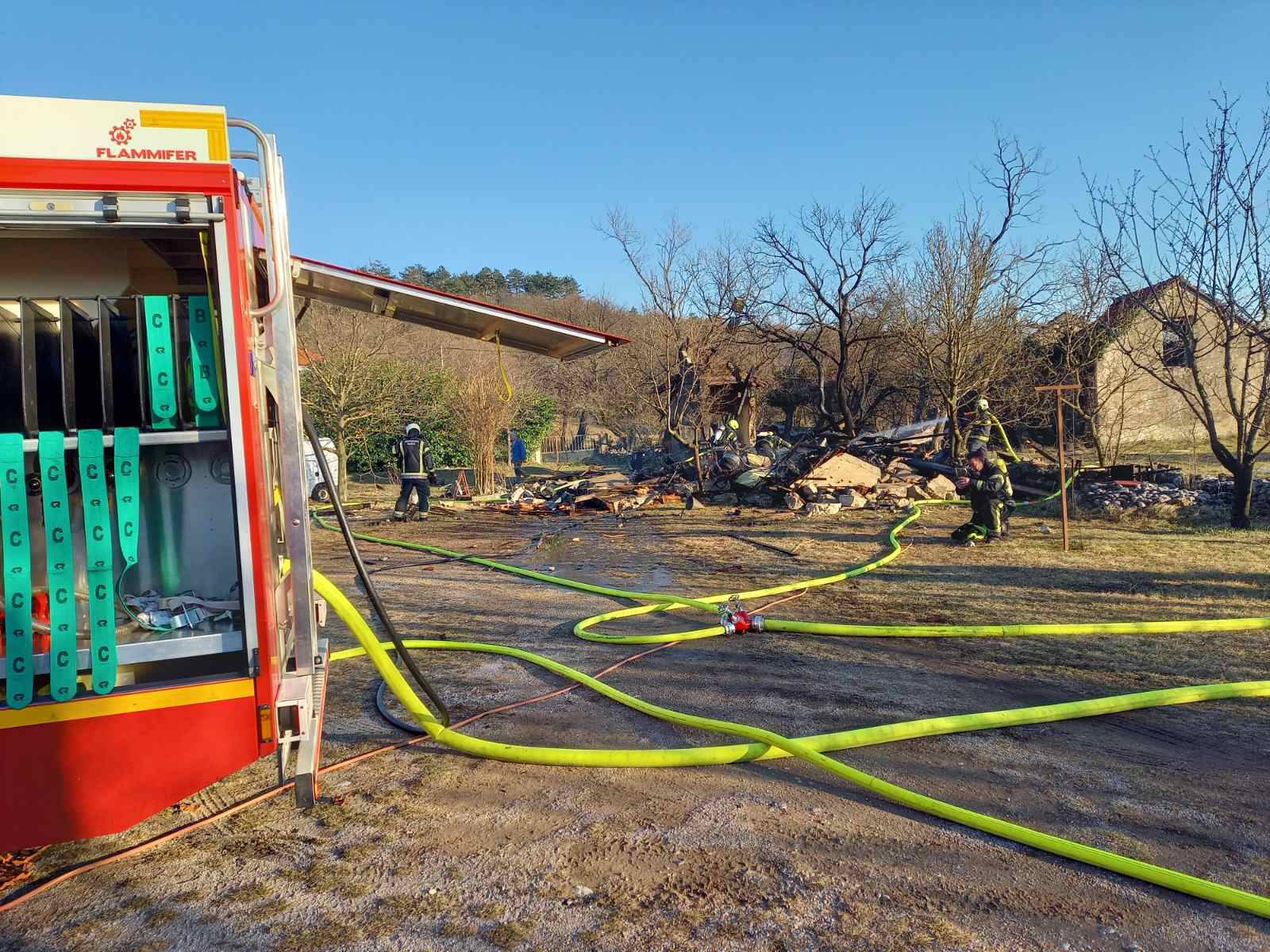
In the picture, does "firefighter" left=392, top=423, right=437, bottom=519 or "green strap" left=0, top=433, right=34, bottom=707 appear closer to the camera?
"green strap" left=0, top=433, right=34, bottom=707

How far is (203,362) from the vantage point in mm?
3092

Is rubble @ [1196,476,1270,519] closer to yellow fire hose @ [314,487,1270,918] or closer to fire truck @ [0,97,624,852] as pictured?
yellow fire hose @ [314,487,1270,918]

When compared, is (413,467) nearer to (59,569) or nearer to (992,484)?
(992,484)

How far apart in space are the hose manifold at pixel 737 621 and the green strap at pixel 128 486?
4314 mm

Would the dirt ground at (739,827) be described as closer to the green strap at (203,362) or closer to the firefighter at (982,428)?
the green strap at (203,362)

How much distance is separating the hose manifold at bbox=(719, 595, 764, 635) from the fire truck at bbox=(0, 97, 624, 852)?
11.4 feet

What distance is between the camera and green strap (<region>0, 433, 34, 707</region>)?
2.76 meters

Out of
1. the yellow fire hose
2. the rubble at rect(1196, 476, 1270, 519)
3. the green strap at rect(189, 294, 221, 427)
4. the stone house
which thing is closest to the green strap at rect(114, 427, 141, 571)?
the green strap at rect(189, 294, 221, 427)

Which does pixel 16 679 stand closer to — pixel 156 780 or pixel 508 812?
pixel 156 780

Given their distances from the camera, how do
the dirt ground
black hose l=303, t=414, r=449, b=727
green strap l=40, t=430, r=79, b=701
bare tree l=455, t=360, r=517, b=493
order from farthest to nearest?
bare tree l=455, t=360, r=517, b=493 < black hose l=303, t=414, r=449, b=727 < green strap l=40, t=430, r=79, b=701 < the dirt ground

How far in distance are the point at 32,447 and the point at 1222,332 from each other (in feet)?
47.4

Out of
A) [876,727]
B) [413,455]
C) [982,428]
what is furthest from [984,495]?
[413,455]

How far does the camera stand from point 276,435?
356 cm

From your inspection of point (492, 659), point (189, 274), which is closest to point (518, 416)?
point (492, 659)
